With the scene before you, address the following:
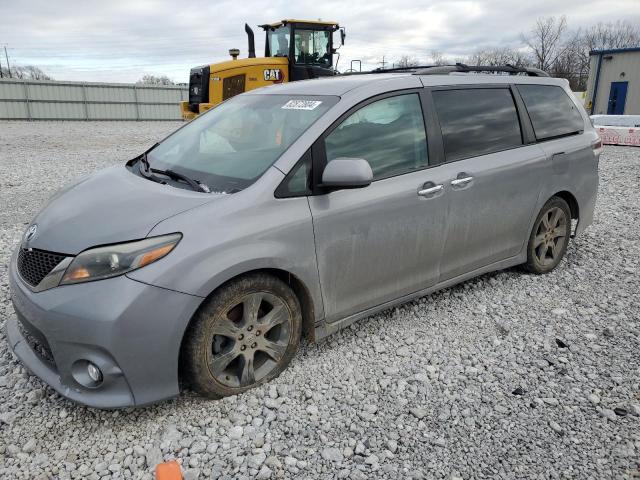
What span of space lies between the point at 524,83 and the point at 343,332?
2717mm

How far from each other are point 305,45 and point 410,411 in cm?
1187

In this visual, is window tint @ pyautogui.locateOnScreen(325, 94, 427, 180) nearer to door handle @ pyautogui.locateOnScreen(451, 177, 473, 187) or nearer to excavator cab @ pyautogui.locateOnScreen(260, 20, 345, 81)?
door handle @ pyautogui.locateOnScreen(451, 177, 473, 187)

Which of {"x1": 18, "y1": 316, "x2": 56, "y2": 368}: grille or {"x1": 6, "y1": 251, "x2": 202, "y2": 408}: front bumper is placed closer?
{"x1": 6, "y1": 251, "x2": 202, "y2": 408}: front bumper

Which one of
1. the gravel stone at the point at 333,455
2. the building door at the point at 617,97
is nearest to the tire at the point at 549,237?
the gravel stone at the point at 333,455

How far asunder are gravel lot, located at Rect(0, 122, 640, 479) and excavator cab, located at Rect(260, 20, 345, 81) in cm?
1002

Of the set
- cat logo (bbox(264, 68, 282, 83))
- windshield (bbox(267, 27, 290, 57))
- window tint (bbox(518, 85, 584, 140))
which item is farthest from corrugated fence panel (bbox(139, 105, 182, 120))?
window tint (bbox(518, 85, 584, 140))

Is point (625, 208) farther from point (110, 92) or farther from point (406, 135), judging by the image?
point (110, 92)

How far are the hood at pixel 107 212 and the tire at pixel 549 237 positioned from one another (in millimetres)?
3087

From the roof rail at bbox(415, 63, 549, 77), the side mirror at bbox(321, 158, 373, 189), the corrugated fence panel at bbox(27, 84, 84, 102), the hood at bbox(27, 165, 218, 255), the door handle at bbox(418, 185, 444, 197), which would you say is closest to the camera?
the hood at bbox(27, 165, 218, 255)

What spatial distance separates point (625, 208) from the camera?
24.3 feet

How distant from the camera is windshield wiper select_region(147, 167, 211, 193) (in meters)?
2.99

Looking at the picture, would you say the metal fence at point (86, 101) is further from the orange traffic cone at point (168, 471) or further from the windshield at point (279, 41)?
the orange traffic cone at point (168, 471)

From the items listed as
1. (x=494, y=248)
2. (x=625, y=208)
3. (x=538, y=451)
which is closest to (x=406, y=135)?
(x=494, y=248)

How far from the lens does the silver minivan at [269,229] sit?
255cm
